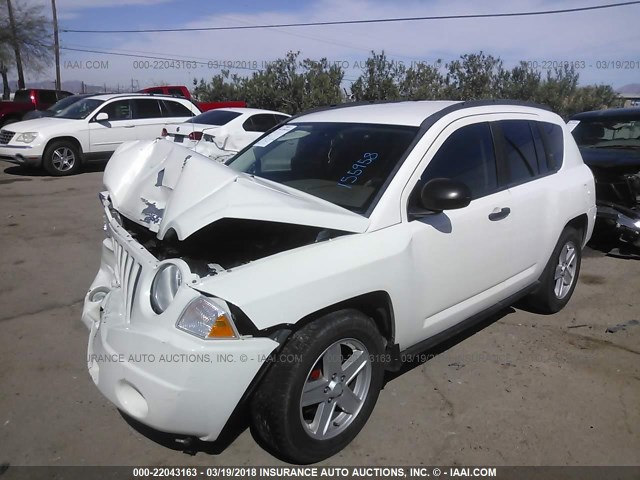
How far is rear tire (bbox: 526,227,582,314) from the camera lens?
4434 millimetres

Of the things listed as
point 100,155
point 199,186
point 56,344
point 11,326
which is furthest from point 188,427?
point 100,155

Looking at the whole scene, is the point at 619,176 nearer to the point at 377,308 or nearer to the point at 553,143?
the point at 553,143

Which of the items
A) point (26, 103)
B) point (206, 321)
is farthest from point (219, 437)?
point (26, 103)

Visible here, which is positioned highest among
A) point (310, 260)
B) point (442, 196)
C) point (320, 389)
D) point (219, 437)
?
point (442, 196)

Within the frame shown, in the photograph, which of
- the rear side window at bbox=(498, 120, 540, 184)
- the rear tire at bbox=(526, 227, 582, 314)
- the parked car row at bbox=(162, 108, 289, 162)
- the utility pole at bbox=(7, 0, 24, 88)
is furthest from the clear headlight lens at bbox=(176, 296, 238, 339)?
the utility pole at bbox=(7, 0, 24, 88)

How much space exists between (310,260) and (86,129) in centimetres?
1074

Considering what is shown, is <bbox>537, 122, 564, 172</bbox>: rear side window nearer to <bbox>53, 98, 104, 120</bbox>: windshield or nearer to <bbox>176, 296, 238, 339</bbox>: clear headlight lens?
<bbox>176, 296, 238, 339</bbox>: clear headlight lens

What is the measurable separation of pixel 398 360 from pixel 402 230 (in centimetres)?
74

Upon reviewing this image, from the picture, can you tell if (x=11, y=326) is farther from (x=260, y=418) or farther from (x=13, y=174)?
(x=13, y=174)

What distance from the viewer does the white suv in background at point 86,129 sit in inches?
440

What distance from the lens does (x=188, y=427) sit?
7.89ft

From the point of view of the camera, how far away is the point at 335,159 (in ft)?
11.6

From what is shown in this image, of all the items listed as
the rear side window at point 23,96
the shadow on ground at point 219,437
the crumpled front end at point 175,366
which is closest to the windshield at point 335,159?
the crumpled front end at point 175,366

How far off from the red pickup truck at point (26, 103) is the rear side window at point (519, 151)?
1903 centimetres
